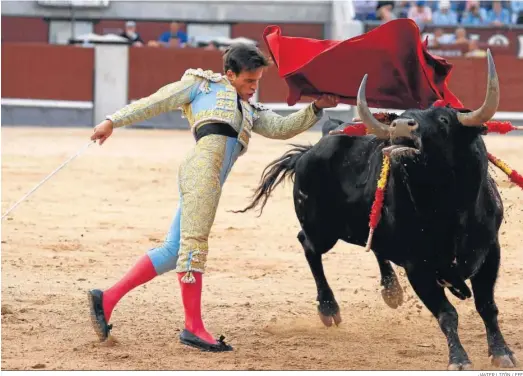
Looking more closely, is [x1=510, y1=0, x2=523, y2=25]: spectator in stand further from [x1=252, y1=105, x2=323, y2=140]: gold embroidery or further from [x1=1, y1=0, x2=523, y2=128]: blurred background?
[x1=252, y1=105, x2=323, y2=140]: gold embroidery

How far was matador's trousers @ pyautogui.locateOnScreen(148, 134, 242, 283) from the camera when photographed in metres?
3.80

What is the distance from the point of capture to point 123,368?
11.5ft

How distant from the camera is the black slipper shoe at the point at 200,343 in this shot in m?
3.81

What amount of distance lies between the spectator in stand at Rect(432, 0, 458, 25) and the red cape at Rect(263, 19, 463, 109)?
11.7 meters

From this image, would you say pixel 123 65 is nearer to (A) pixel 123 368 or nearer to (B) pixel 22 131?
(B) pixel 22 131

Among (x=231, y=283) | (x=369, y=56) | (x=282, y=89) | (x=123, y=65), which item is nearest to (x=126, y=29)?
(x=123, y=65)

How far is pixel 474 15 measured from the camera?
51.3 ft

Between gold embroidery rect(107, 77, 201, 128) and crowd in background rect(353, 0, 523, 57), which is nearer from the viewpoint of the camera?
gold embroidery rect(107, 77, 201, 128)

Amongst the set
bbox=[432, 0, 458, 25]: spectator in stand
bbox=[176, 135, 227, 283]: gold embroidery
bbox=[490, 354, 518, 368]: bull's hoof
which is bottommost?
bbox=[432, 0, 458, 25]: spectator in stand

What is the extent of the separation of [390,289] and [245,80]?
1.28 metres

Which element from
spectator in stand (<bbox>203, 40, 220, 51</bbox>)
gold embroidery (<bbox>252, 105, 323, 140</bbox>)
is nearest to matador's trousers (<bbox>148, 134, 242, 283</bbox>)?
gold embroidery (<bbox>252, 105, 323, 140</bbox>)

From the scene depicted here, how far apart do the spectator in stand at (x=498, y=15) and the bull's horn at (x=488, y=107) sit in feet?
41.3

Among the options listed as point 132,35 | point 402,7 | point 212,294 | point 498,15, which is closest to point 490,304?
point 212,294

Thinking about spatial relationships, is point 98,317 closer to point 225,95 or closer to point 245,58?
point 225,95
